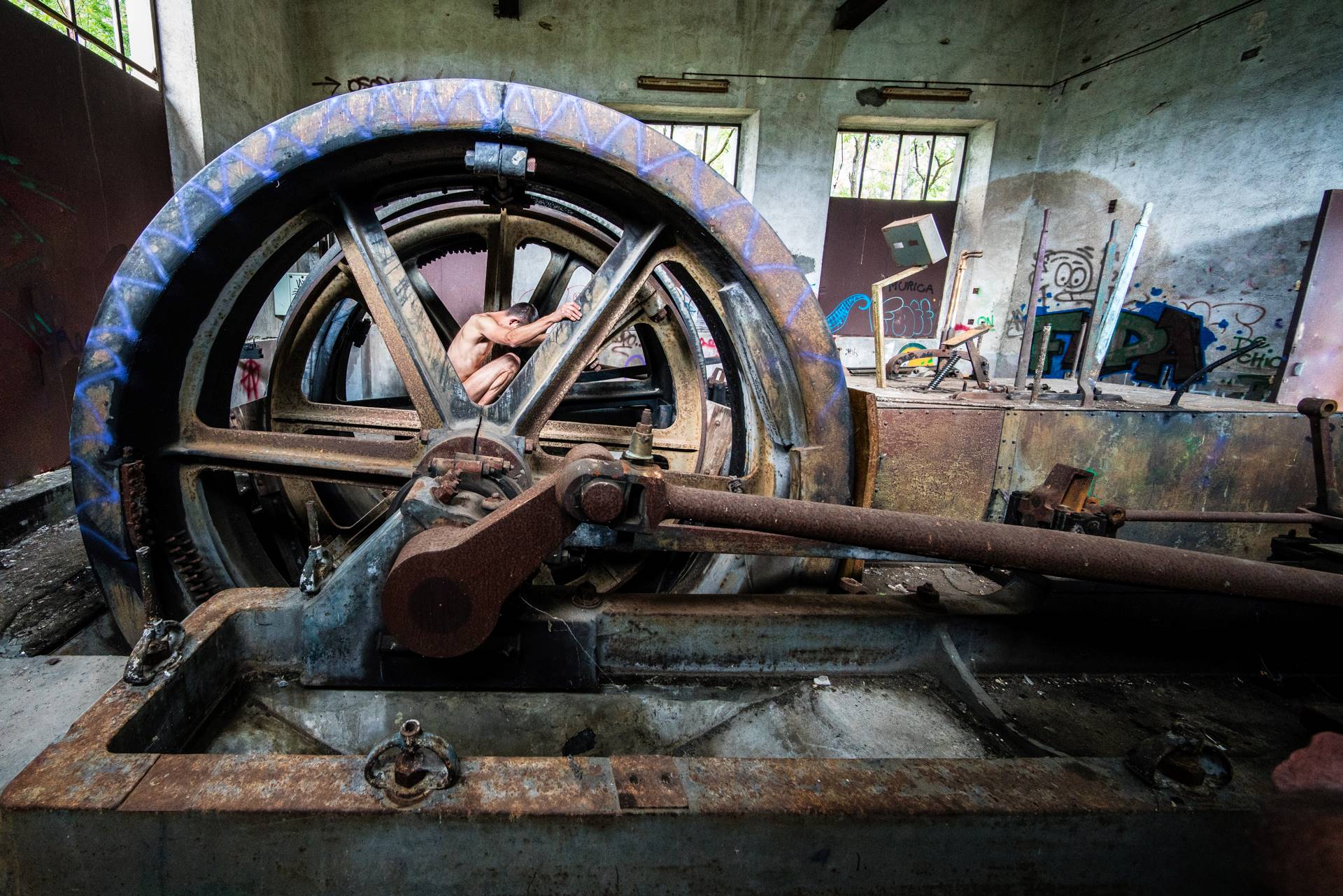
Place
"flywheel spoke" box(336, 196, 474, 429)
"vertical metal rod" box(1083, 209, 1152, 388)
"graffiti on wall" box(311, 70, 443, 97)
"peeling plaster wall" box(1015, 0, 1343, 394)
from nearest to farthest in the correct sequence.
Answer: "flywheel spoke" box(336, 196, 474, 429), "vertical metal rod" box(1083, 209, 1152, 388), "peeling plaster wall" box(1015, 0, 1343, 394), "graffiti on wall" box(311, 70, 443, 97)

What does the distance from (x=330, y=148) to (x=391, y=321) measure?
563 mm

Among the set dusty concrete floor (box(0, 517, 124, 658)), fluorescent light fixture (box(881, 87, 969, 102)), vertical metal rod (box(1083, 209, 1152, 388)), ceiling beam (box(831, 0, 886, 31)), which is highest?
ceiling beam (box(831, 0, 886, 31))

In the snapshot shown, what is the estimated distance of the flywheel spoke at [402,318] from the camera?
2041 mm

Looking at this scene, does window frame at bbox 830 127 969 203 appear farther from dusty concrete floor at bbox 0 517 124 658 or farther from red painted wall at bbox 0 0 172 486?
dusty concrete floor at bbox 0 517 124 658

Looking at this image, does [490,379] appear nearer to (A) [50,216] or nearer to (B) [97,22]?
(A) [50,216]

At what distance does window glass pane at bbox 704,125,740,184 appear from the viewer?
26.1 feet

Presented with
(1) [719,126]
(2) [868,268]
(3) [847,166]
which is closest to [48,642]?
(1) [719,126]

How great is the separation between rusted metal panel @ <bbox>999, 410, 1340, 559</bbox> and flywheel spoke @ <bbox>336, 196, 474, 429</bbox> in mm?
2455

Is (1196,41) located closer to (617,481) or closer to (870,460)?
(870,460)

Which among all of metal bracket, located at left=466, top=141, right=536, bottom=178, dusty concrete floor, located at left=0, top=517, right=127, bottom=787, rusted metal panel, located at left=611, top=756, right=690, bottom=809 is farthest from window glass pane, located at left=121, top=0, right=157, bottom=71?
rusted metal panel, located at left=611, top=756, right=690, bottom=809

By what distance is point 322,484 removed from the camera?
3.49m

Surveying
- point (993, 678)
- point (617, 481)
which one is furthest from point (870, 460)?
point (617, 481)

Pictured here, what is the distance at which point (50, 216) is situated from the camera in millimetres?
3309

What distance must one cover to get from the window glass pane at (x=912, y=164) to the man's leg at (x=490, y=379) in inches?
292
